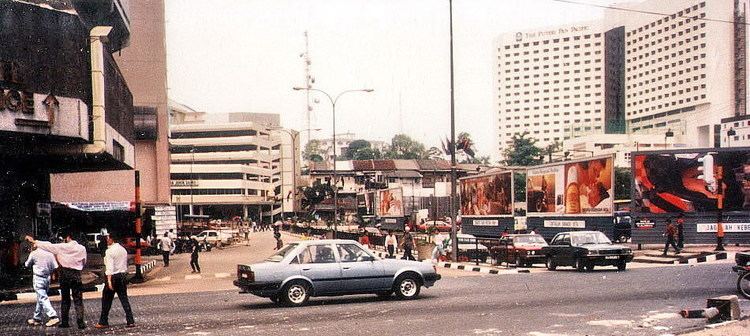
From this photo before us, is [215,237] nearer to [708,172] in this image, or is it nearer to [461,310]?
[708,172]

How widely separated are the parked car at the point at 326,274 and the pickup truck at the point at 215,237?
44.9 metres

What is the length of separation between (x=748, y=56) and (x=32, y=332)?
144380 mm

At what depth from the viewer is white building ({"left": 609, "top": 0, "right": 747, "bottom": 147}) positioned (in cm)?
13900

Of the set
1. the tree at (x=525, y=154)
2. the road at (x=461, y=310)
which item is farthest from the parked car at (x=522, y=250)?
the tree at (x=525, y=154)

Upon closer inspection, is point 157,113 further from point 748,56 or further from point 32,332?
point 748,56

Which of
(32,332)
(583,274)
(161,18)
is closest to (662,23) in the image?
(161,18)

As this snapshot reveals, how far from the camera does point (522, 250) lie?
1128 inches

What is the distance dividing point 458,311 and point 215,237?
4983 centimetres

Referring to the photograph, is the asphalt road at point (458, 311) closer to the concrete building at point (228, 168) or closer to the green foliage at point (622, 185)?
the green foliage at point (622, 185)

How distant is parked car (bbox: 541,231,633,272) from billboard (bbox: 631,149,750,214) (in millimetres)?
13911

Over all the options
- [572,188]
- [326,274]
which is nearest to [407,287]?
[326,274]

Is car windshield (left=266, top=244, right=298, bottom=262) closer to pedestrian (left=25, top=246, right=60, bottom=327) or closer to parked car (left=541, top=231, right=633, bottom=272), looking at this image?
pedestrian (left=25, top=246, right=60, bottom=327)

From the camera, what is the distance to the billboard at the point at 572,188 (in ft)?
119

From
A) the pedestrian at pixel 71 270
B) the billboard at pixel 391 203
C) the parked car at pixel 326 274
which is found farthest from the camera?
the billboard at pixel 391 203
